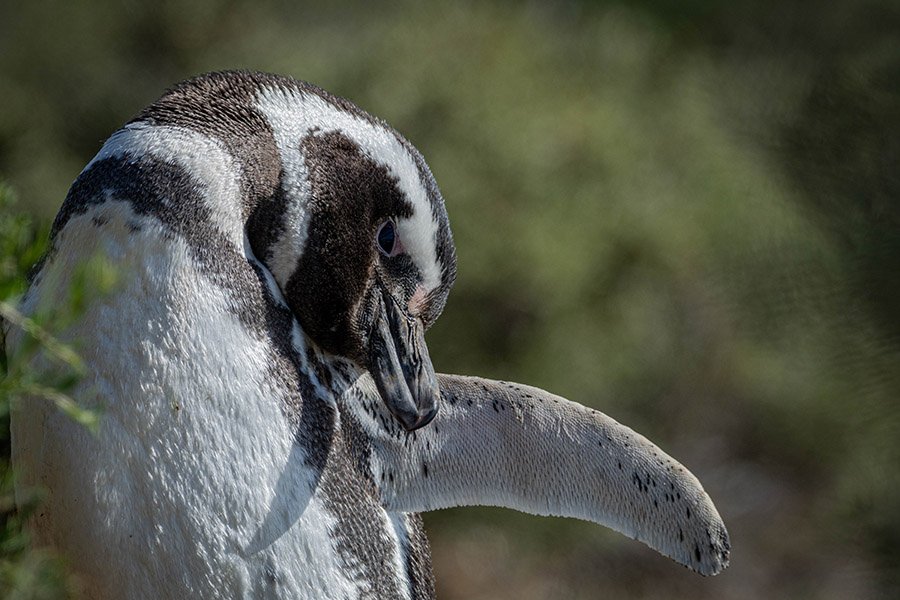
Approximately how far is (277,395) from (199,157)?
19 centimetres

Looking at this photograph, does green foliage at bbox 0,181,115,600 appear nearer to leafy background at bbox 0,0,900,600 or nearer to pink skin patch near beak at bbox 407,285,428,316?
pink skin patch near beak at bbox 407,285,428,316

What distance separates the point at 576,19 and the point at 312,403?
3.26m

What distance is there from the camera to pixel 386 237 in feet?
3.44

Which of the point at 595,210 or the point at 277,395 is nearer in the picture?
the point at 277,395

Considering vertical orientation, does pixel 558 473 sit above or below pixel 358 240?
below

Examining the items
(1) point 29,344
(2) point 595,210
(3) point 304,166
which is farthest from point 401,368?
(2) point 595,210

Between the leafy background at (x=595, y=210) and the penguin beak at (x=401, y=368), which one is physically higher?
the leafy background at (x=595, y=210)

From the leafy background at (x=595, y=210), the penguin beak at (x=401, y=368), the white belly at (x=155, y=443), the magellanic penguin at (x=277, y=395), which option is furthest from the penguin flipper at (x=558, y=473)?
the leafy background at (x=595, y=210)

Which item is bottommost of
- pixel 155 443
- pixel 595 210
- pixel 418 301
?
pixel 155 443

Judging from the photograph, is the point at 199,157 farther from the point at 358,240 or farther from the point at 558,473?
the point at 558,473

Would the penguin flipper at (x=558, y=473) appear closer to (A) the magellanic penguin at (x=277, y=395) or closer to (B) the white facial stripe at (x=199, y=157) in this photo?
(A) the magellanic penguin at (x=277, y=395)

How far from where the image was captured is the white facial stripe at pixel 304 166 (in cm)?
97

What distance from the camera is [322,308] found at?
100 cm

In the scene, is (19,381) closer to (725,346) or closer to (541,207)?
(541,207)
